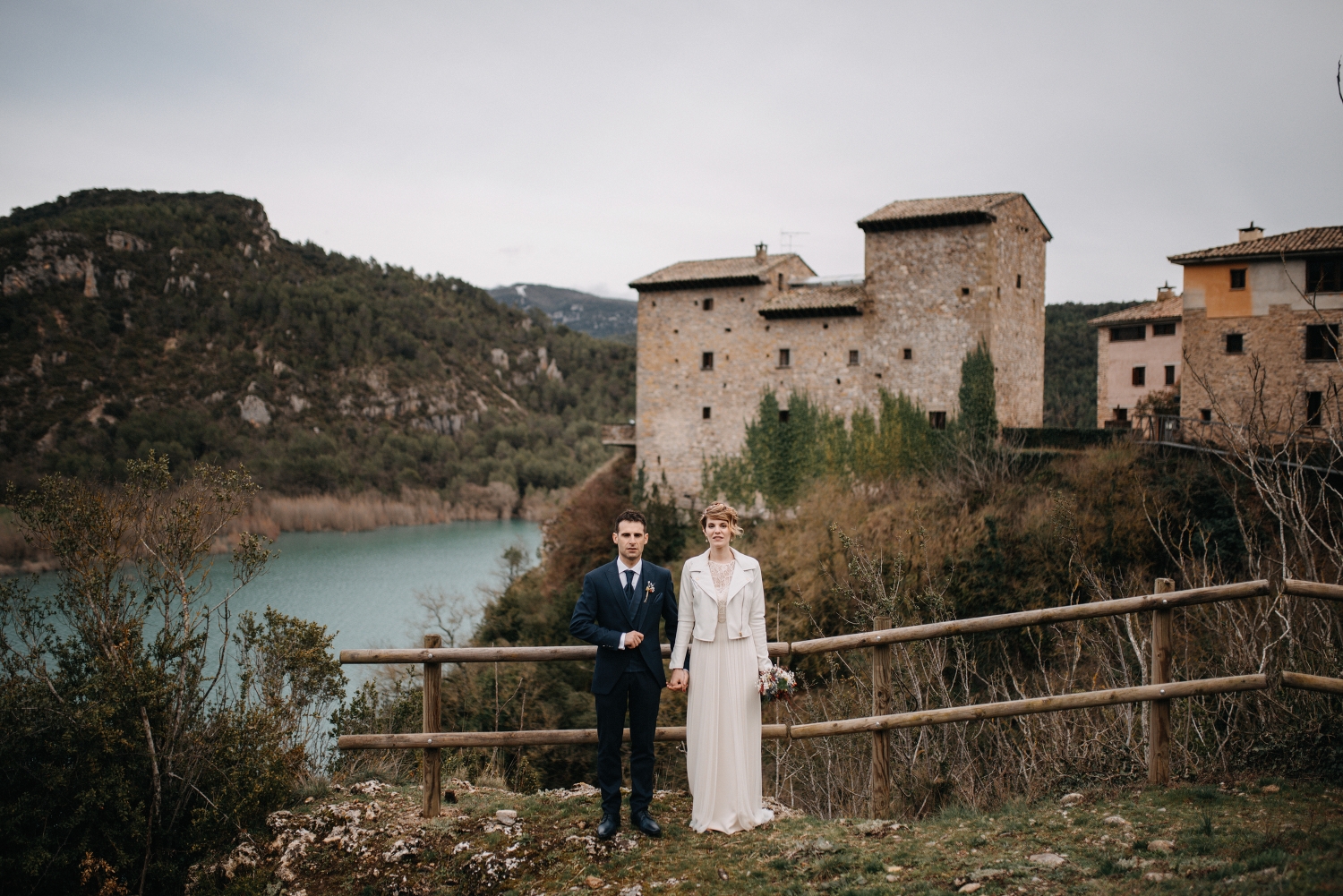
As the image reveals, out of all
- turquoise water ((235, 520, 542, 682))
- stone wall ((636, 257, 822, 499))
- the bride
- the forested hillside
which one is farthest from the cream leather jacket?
the forested hillside

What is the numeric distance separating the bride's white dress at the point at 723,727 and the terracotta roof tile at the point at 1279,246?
78.0 feet

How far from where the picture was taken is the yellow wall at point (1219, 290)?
2339 cm

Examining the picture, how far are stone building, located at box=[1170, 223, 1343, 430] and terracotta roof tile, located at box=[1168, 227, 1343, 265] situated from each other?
21 mm

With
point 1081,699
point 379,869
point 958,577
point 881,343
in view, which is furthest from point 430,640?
point 881,343

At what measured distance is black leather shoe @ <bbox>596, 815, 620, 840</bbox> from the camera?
4.46 meters

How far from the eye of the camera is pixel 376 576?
40750mm

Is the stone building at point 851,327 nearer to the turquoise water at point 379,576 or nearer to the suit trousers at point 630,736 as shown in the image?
the turquoise water at point 379,576

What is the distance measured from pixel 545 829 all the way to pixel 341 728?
234 inches

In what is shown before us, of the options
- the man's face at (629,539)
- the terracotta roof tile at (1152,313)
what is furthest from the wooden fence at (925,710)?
the terracotta roof tile at (1152,313)

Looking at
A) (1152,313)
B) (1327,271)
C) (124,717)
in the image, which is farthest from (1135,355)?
(124,717)

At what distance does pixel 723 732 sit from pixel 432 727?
185cm

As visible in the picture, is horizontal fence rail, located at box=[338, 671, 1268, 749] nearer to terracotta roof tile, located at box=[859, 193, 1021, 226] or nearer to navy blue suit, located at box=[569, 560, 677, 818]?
navy blue suit, located at box=[569, 560, 677, 818]

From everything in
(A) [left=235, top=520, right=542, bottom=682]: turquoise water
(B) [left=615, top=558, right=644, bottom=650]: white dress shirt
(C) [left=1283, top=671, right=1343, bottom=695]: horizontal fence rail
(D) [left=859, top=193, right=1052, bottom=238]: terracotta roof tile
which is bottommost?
(A) [left=235, top=520, right=542, bottom=682]: turquoise water

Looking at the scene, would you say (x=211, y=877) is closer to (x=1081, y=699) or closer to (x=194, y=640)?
(x=194, y=640)
